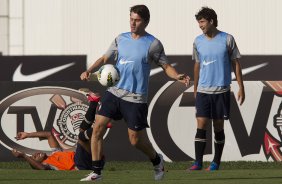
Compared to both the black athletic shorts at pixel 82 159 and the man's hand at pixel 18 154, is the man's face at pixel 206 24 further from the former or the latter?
the man's hand at pixel 18 154

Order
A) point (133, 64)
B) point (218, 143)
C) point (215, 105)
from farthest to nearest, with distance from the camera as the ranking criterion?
1. point (218, 143)
2. point (215, 105)
3. point (133, 64)

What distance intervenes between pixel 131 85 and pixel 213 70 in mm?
2311

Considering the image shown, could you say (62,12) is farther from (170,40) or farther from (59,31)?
(170,40)

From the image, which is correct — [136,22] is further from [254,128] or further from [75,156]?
[254,128]

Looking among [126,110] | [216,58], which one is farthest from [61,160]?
[126,110]

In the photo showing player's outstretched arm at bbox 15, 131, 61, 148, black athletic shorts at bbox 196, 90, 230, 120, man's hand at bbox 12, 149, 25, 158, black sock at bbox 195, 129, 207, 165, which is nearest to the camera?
black athletic shorts at bbox 196, 90, 230, 120

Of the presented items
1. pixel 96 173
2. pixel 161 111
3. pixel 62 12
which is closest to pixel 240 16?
pixel 62 12

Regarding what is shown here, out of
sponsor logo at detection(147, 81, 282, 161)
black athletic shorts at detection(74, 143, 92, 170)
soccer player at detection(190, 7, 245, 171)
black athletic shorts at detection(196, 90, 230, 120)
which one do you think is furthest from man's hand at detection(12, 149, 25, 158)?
black athletic shorts at detection(196, 90, 230, 120)

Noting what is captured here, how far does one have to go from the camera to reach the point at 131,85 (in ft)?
46.9

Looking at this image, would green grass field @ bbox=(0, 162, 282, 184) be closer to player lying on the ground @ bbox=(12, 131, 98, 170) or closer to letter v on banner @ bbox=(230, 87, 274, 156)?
player lying on the ground @ bbox=(12, 131, 98, 170)

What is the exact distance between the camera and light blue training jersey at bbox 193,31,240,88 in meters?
16.3

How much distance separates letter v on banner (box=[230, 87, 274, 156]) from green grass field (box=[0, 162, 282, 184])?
0.42m

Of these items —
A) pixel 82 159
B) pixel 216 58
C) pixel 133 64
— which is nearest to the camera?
pixel 133 64

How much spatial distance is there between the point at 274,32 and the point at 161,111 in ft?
68.5
